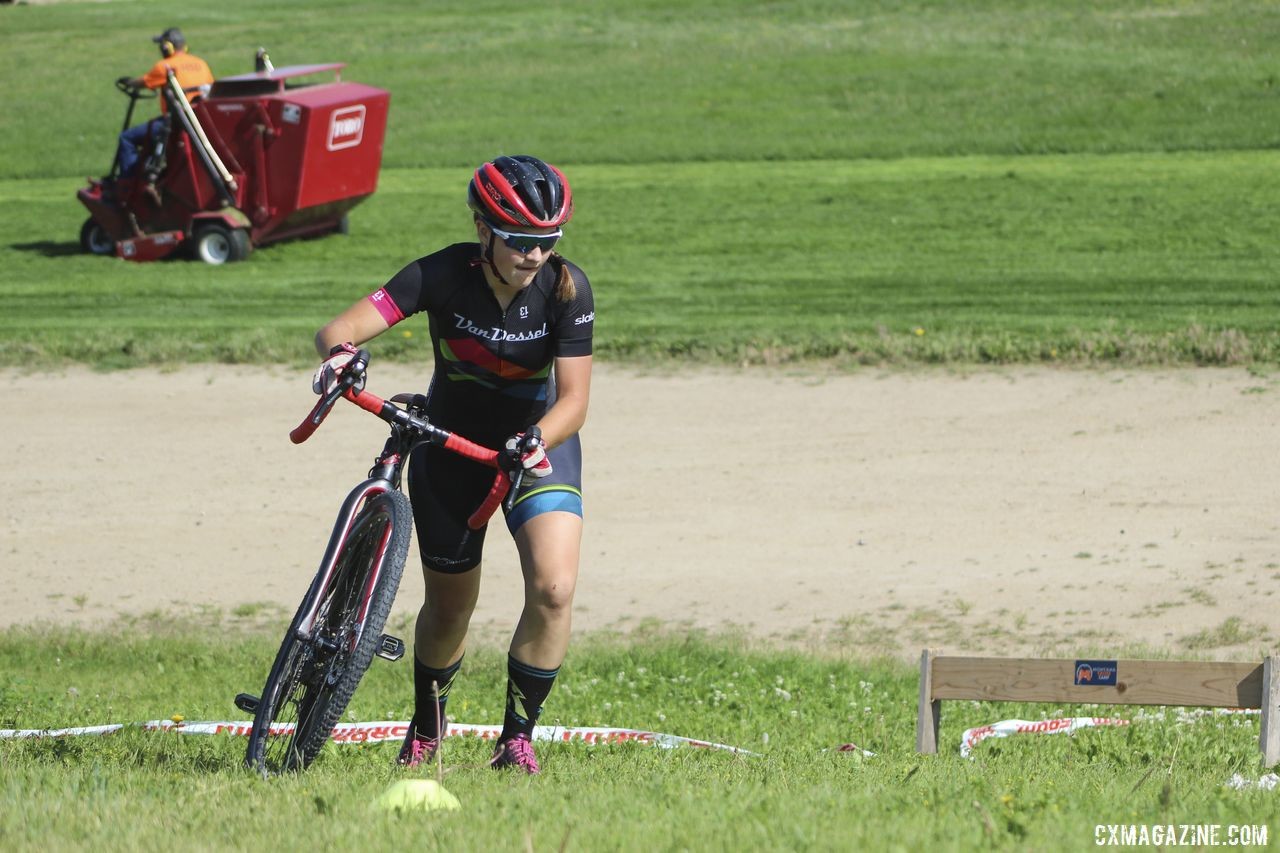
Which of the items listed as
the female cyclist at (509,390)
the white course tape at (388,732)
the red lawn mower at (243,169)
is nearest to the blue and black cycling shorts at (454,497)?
the female cyclist at (509,390)

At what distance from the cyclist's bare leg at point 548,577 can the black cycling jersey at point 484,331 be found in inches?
17.1

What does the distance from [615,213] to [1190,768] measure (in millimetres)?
16039

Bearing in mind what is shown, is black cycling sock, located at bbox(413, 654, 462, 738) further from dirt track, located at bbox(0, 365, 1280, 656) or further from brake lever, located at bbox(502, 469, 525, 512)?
dirt track, located at bbox(0, 365, 1280, 656)

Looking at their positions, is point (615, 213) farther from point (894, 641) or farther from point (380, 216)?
point (894, 641)

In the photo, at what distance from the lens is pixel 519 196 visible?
540 cm

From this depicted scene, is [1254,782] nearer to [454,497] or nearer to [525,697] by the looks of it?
[525,697]

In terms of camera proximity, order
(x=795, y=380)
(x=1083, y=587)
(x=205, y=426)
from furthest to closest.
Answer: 1. (x=795, y=380)
2. (x=205, y=426)
3. (x=1083, y=587)

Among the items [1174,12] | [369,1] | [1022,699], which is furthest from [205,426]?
[369,1]

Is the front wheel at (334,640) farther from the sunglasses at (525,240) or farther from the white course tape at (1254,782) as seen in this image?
the white course tape at (1254,782)

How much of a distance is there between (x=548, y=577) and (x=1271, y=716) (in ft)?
8.69

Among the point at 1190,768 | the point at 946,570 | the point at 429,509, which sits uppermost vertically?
the point at 429,509

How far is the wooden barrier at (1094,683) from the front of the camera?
6.09 metres

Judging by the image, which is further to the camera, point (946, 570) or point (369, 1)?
point (369, 1)

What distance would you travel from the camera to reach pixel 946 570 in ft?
31.8
